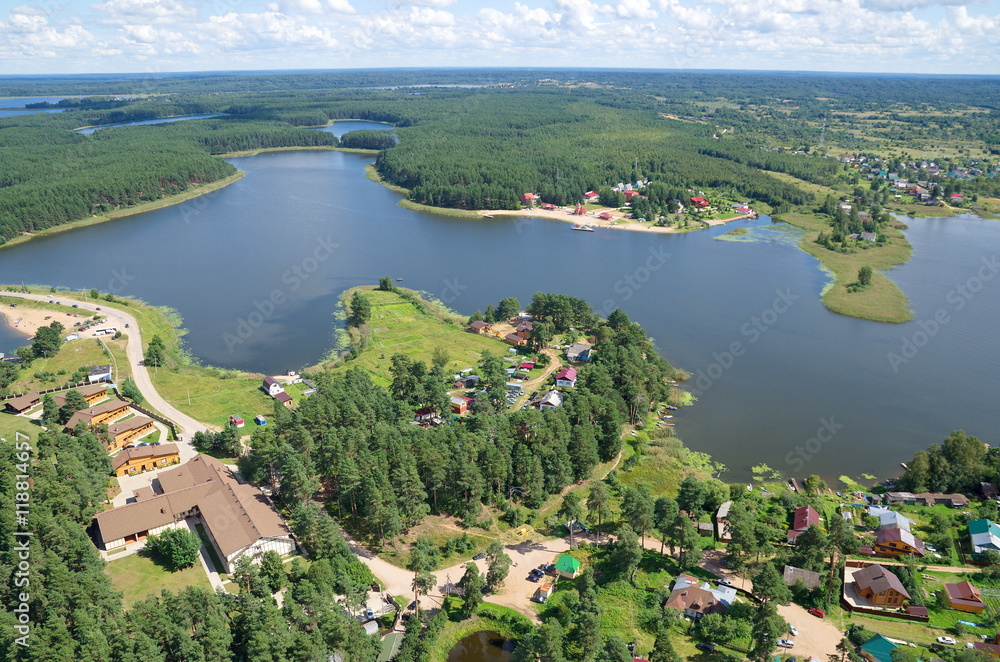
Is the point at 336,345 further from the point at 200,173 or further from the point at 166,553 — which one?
the point at 200,173

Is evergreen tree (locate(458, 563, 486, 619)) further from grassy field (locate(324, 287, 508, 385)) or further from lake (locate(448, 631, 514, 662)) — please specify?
grassy field (locate(324, 287, 508, 385))

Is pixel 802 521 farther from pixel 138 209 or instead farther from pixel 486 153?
pixel 486 153

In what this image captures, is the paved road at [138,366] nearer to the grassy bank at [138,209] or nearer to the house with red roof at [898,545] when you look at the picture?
the grassy bank at [138,209]

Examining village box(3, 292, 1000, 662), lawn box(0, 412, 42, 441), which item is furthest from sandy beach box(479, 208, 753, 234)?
lawn box(0, 412, 42, 441)

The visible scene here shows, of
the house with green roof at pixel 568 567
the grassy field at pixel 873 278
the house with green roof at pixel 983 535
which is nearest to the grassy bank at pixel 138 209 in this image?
the house with green roof at pixel 568 567

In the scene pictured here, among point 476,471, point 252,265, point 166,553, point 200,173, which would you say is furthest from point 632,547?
point 200,173

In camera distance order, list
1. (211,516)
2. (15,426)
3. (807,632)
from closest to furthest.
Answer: (807,632) → (211,516) → (15,426)

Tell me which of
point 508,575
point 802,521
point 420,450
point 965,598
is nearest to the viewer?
point 965,598

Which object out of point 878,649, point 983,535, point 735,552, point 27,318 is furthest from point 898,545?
point 27,318
